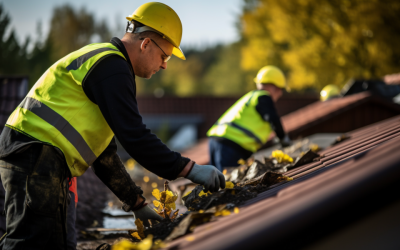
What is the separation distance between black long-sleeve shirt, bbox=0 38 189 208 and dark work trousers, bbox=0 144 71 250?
0.26 feet

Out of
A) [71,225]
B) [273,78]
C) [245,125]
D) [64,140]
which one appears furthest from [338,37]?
[64,140]

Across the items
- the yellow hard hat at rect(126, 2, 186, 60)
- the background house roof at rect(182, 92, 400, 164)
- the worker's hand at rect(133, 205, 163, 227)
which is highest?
the yellow hard hat at rect(126, 2, 186, 60)

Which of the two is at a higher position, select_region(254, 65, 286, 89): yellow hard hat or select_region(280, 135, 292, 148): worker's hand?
select_region(254, 65, 286, 89): yellow hard hat

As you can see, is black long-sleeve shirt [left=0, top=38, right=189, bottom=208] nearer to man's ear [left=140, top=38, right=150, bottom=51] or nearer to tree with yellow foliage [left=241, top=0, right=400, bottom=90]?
man's ear [left=140, top=38, right=150, bottom=51]

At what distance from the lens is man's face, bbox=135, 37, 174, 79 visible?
2234mm

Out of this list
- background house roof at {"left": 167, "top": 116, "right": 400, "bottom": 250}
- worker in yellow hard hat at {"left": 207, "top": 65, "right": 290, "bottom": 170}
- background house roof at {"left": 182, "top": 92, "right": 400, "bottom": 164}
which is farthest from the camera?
background house roof at {"left": 182, "top": 92, "right": 400, "bottom": 164}

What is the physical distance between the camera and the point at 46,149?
6.32 ft

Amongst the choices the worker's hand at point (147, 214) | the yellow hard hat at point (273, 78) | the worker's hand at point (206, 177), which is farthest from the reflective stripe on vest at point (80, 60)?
the yellow hard hat at point (273, 78)

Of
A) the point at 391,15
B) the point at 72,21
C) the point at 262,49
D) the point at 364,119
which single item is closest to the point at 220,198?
the point at 364,119

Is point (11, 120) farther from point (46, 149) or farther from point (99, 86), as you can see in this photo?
point (99, 86)

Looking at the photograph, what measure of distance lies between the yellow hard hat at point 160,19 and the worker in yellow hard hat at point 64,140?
0.92 feet

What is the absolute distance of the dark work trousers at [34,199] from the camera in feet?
6.12

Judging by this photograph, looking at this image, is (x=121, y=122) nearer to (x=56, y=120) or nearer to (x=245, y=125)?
(x=56, y=120)

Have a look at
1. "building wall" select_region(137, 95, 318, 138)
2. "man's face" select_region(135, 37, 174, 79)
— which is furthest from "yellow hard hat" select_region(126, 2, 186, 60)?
"building wall" select_region(137, 95, 318, 138)
